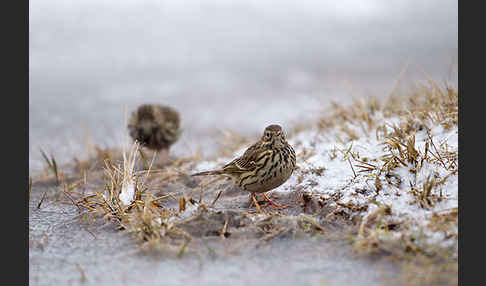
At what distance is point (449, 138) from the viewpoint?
4129mm

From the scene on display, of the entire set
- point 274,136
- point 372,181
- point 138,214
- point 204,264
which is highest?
point 274,136

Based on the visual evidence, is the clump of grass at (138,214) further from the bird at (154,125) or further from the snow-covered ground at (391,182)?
the bird at (154,125)

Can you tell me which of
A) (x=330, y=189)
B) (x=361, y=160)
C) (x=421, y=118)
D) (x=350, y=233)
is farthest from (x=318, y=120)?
(x=350, y=233)

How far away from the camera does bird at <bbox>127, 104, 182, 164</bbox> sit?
6273mm

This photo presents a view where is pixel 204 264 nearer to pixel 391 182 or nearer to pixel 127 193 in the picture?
pixel 127 193

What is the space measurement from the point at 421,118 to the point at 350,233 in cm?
218

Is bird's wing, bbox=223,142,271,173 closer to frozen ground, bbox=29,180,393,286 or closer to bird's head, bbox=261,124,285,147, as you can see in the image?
bird's head, bbox=261,124,285,147

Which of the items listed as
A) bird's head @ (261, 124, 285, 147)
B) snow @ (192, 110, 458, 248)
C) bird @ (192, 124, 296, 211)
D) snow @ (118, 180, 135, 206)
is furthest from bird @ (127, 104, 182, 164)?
bird's head @ (261, 124, 285, 147)

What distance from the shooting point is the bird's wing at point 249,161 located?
410 cm

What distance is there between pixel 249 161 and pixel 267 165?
0.91 feet

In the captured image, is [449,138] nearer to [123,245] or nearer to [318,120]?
[318,120]

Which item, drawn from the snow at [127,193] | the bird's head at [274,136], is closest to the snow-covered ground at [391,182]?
the bird's head at [274,136]

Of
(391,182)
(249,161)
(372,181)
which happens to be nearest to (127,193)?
(249,161)

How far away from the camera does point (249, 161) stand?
4.16 m
